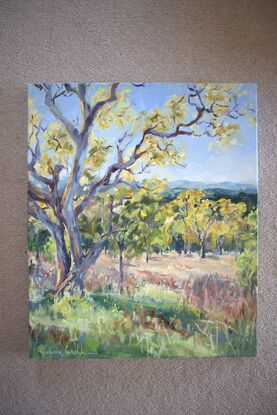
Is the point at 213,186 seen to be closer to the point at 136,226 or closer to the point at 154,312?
the point at 136,226

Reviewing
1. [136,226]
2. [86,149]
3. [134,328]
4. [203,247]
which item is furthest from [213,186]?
[134,328]

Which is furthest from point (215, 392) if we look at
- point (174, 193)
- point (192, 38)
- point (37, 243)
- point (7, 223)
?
point (192, 38)

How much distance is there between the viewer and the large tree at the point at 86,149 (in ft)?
5.16

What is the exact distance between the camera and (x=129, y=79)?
1608 mm

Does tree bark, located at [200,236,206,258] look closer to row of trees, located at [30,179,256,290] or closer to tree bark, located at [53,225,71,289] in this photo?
row of trees, located at [30,179,256,290]

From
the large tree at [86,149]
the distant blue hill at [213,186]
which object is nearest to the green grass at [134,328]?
the large tree at [86,149]

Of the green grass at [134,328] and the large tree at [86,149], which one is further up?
the large tree at [86,149]

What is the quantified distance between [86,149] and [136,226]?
1.23 ft

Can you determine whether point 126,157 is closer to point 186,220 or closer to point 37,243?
point 186,220

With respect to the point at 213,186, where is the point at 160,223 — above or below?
below

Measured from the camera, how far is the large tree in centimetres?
157
